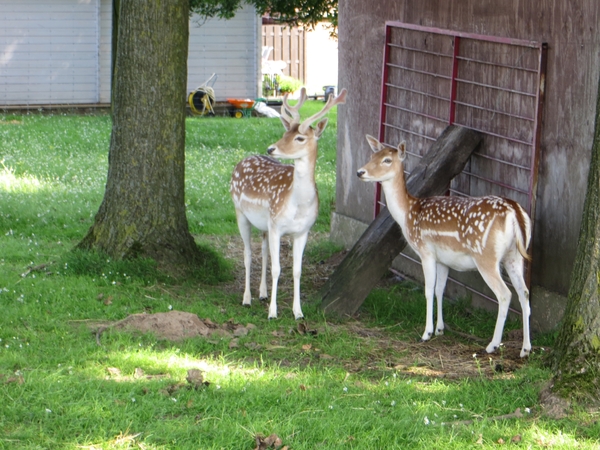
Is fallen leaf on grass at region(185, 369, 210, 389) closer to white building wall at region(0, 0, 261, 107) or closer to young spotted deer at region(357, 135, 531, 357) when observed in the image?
young spotted deer at region(357, 135, 531, 357)

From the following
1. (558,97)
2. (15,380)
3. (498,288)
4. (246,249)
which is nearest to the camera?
(15,380)

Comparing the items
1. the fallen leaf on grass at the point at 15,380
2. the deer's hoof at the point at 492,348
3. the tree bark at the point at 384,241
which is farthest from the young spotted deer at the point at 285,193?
the fallen leaf on grass at the point at 15,380

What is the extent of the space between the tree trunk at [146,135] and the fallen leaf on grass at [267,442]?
375 centimetres

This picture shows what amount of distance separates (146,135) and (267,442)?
420 cm

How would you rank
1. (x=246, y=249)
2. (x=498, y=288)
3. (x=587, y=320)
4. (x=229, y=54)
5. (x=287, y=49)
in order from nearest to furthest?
(x=587, y=320) → (x=498, y=288) → (x=246, y=249) → (x=229, y=54) → (x=287, y=49)

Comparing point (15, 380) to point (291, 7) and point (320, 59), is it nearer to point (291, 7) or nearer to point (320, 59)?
point (291, 7)

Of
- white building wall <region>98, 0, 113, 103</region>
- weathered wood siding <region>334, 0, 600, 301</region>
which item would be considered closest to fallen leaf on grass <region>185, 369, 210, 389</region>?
weathered wood siding <region>334, 0, 600, 301</region>

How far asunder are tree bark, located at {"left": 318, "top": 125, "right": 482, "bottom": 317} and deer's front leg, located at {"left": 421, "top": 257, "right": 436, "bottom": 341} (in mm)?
582

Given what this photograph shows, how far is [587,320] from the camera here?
550cm

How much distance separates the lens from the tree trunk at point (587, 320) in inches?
213

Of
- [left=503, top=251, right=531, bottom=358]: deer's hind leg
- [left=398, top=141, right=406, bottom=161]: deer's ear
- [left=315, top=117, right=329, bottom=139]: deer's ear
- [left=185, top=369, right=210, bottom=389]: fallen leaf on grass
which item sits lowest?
[left=185, top=369, right=210, bottom=389]: fallen leaf on grass

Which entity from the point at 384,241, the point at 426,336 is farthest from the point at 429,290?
the point at 384,241

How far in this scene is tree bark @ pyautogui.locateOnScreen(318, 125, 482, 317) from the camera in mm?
7688

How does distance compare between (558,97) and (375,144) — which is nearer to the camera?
(558,97)
